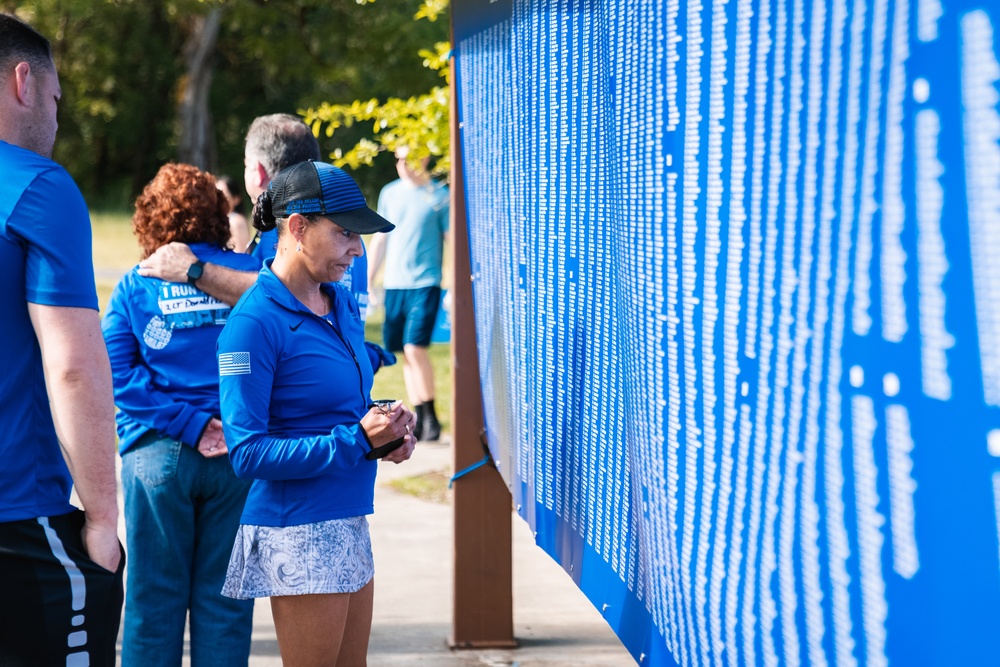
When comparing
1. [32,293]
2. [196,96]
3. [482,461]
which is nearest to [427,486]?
[482,461]

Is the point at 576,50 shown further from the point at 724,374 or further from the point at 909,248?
the point at 909,248

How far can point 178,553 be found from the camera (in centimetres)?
357

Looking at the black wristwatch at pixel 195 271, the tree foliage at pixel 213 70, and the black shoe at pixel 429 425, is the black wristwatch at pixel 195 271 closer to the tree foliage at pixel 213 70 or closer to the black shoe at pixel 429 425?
the black shoe at pixel 429 425

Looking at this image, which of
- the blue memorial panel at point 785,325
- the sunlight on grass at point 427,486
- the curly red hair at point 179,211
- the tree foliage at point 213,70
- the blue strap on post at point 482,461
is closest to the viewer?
the blue memorial panel at point 785,325

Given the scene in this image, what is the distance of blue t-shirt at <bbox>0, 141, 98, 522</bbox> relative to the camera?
7.20 ft

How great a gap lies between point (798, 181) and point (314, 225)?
180cm

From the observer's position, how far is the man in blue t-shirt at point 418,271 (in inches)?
343

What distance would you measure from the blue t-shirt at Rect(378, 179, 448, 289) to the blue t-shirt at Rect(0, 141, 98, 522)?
6437 millimetres

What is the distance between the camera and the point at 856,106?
102cm

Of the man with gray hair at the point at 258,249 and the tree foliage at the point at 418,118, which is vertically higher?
the tree foliage at the point at 418,118

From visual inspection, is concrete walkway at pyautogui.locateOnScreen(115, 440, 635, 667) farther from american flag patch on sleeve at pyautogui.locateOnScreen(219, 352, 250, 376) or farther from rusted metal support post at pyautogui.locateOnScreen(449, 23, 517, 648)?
american flag patch on sleeve at pyautogui.locateOnScreen(219, 352, 250, 376)

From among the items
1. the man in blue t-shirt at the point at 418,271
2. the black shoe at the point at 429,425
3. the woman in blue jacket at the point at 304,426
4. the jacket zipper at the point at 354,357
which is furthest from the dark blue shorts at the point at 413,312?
the woman in blue jacket at the point at 304,426

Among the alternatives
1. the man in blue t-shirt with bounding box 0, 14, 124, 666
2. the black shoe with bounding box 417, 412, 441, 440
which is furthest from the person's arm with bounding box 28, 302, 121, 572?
the black shoe with bounding box 417, 412, 441, 440

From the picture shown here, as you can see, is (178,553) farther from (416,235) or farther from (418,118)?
(416,235)
